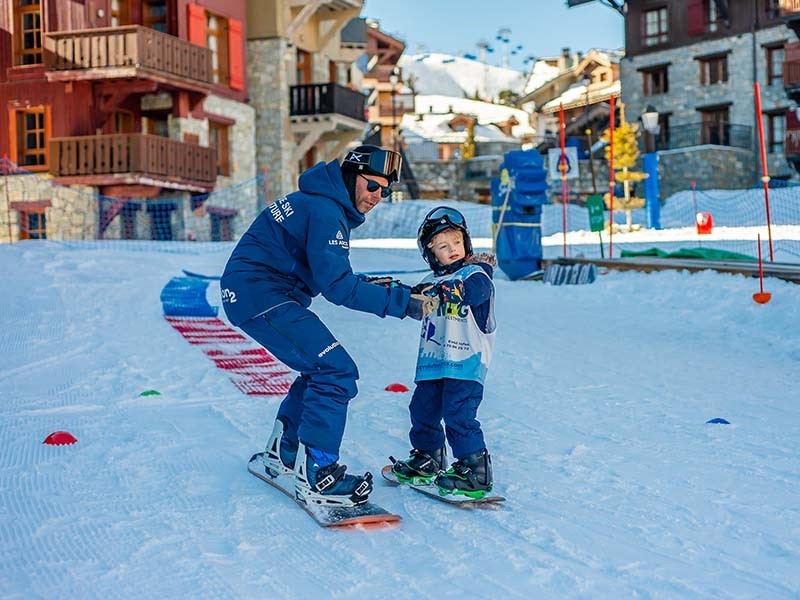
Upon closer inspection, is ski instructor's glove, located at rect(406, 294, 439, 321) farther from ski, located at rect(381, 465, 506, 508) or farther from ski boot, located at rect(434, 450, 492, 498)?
ski, located at rect(381, 465, 506, 508)

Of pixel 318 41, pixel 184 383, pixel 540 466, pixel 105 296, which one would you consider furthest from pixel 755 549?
pixel 318 41

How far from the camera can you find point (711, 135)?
38062 millimetres

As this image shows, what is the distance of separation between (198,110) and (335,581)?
924 inches

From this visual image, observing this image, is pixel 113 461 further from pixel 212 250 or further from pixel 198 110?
pixel 198 110

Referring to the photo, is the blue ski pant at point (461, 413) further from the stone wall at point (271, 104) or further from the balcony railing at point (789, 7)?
the balcony railing at point (789, 7)

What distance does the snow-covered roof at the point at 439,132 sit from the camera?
162 ft

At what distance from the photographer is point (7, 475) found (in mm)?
4895

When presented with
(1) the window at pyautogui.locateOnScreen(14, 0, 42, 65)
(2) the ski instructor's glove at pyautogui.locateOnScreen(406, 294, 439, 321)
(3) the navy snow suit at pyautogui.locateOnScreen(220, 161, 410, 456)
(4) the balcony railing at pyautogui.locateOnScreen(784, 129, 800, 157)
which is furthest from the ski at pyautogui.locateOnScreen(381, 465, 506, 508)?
(4) the balcony railing at pyautogui.locateOnScreen(784, 129, 800, 157)

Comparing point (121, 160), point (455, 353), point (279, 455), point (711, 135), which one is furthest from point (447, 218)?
point (711, 135)

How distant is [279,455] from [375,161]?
1.53 m

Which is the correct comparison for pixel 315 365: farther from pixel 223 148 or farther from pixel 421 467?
pixel 223 148

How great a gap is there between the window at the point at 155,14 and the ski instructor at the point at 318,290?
2295 cm

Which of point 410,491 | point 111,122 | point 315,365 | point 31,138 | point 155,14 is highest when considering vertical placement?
point 155,14

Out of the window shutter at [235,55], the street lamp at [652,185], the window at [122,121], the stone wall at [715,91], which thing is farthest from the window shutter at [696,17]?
the window at [122,121]
